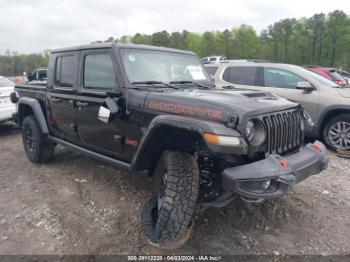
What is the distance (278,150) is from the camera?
285 cm

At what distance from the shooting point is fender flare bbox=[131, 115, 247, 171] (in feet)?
8.16

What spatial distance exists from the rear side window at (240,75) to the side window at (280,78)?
29cm

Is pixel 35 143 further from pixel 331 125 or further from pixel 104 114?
pixel 331 125

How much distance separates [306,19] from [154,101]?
46671 mm

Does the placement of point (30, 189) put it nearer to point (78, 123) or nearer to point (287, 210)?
point (78, 123)

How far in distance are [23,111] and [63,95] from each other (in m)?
1.54

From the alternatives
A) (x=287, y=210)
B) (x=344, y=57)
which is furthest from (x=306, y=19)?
(x=287, y=210)

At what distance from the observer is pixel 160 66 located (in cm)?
378

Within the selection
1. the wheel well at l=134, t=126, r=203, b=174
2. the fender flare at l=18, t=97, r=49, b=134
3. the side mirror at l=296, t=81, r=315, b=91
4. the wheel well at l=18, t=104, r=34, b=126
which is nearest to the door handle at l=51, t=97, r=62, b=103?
the fender flare at l=18, t=97, r=49, b=134

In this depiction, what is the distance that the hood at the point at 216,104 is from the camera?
8.59ft

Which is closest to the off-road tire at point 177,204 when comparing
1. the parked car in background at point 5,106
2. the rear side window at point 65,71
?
the rear side window at point 65,71

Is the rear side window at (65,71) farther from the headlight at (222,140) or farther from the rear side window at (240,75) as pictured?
the rear side window at (240,75)

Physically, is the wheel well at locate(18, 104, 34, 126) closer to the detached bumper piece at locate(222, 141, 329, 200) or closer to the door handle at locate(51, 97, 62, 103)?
the door handle at locate(51, 97, 62, 103)

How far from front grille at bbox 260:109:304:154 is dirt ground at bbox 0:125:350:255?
874 mm
